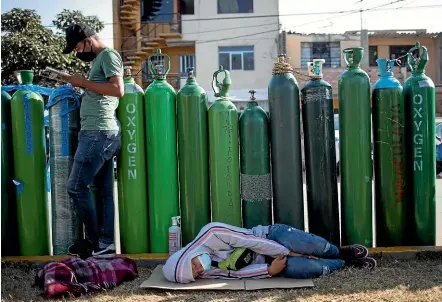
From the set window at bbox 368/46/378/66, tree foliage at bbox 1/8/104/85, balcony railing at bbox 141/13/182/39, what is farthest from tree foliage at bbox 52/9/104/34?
window at bbox 368/46/378/66

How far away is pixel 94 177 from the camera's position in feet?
14.2

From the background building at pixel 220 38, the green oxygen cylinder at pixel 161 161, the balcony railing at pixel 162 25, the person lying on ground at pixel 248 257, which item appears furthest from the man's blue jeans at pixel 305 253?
the balcony railing at pixel 162 25

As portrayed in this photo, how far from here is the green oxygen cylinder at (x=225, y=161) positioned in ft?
14.2

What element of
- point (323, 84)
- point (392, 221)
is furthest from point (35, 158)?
point (392, 221)

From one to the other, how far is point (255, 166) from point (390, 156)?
100 centimetres

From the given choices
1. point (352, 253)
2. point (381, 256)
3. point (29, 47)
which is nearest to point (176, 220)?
point (352, 253)

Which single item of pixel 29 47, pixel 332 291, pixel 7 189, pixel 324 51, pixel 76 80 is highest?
pixel 324 51

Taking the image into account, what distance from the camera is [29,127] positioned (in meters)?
4.41

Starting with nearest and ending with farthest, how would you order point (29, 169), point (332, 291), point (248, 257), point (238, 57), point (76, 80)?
1. point (332, 291)
2. point (248, 257)
3. point (76, 80)
4. point (29, 169)
5. point (238, 57)

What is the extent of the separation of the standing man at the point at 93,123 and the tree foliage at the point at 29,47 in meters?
10.4

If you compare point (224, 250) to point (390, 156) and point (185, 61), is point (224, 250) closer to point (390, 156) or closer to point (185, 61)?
point (390, 156)

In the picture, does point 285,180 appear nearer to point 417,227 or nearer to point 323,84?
point 323,84

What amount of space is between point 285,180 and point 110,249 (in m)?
1.37

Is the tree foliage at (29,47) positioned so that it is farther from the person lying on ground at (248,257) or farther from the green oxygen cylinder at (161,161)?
the person lying on ground at (248,257)
